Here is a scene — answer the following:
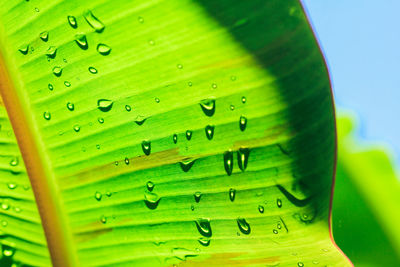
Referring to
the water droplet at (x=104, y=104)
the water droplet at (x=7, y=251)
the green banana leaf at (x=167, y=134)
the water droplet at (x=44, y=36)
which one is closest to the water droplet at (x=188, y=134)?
the green banana leaf at (x=167, y=134)

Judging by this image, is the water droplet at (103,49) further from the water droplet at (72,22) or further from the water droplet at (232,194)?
the water droplet at (232,194)

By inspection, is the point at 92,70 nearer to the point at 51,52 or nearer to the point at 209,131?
the point at 51,52

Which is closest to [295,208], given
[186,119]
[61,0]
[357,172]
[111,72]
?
[186,119]

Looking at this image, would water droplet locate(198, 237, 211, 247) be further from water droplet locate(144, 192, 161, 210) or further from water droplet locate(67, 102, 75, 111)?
water droplet locate(67, 102, 75, 111)

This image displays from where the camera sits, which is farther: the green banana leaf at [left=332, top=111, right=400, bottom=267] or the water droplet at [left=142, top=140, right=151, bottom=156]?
the green banana leaf at [left=332, top=111, right=400, bottom=267]

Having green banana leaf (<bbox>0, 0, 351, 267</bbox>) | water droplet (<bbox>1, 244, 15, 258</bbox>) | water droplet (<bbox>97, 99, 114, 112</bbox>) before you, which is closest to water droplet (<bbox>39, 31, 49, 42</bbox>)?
green banana leaf (<bbox>0, 0, 351, 267</bbox>)

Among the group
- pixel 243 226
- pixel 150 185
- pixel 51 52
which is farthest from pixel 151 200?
pixel 51 52

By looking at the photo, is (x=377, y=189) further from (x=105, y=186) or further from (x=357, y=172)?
(x=105, y=186)
